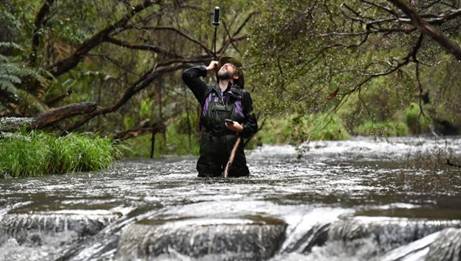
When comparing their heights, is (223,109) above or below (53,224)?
above

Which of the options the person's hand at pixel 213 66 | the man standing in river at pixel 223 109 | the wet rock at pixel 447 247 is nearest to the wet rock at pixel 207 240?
the wet rock at pixel 447 247

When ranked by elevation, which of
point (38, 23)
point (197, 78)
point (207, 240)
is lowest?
point (207, 240)

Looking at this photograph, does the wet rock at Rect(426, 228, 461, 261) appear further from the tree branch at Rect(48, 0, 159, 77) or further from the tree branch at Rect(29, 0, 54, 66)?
the tree branch at Rect(29, 0, 54, 66)

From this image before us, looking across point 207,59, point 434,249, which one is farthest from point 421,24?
point 207,59

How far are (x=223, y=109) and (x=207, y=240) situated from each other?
3.48 meters

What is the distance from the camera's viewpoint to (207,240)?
614 centimetres

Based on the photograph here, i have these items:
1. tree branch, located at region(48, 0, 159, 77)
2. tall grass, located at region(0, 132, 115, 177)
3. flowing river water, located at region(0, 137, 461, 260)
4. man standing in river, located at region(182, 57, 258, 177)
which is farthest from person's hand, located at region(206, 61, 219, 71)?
tree branch, located at region(48, 0, 159, 77)

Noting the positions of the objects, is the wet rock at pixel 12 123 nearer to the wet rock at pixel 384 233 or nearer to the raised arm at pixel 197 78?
the raised arm at pixel 197 78

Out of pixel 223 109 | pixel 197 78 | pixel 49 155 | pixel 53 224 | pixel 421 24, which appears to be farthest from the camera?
pixel 49 155

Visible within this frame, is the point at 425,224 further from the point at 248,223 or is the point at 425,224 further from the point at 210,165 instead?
the point at 210,165

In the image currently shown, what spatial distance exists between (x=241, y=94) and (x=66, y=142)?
451 cm

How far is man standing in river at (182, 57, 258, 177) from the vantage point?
941 cm

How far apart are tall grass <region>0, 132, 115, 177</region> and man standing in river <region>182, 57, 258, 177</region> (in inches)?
134

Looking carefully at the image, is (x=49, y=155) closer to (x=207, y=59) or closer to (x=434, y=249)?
(x=207, y=59)
